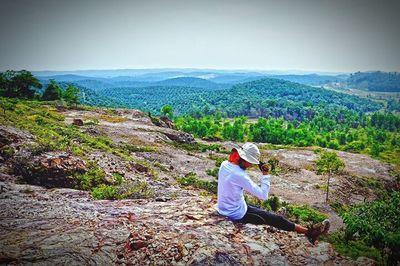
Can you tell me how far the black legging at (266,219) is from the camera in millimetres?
9758

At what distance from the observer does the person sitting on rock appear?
28.9 ft

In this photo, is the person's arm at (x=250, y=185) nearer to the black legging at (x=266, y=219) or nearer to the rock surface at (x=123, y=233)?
the black legging at (x=266, y=219)

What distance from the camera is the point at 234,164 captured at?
9.01m

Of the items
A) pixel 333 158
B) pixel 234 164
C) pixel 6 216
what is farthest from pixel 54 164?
pixel 333 158

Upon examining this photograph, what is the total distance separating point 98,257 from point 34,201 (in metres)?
5.56

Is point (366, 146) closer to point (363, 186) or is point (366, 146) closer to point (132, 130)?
point (363, 186)

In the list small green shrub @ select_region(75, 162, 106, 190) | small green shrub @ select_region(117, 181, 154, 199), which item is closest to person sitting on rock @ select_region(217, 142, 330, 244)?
small green shrub @ select_region(117, 181, 154, 199)

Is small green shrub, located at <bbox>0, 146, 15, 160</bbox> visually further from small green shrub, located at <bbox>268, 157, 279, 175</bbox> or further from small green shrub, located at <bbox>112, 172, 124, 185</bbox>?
small green shrub, located at <bbox>268, 157, 279, 175</bbox>

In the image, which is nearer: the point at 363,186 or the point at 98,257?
the point at 98,257

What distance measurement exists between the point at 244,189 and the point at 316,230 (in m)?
2.84

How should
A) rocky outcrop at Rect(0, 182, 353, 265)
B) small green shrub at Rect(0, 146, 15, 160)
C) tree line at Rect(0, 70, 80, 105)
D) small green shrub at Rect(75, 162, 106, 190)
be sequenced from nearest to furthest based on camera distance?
rocky outcrop at Rect(0, 182, 353, 265), small green shrub at Rect(75, 162, 106, 190), small green shrub at Rect(0, 146, 15, 160), tree line at Rect(0, 70, 80, 105)

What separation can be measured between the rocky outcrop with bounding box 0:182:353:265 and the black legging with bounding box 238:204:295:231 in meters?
0.29

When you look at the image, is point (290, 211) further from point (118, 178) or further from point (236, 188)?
point (236, 188)

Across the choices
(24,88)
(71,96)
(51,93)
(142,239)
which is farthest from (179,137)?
(24,88)
